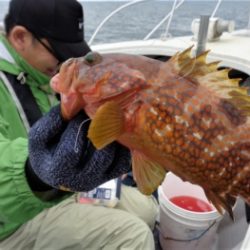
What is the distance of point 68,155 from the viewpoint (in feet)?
4.38

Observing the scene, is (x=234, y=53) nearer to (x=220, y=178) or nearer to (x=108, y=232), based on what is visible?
(x=108, y=232)

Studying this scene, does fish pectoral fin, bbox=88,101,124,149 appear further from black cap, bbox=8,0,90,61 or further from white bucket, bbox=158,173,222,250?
A: white bucket, bbox=158,173,222,250

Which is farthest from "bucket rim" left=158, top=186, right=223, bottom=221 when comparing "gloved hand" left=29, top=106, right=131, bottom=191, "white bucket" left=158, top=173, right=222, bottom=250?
"gloved hand" left=29, top=106, right=131, bottom=191

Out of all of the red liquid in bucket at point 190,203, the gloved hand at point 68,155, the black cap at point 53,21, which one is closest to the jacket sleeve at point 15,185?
the gloved hand at point 68,155

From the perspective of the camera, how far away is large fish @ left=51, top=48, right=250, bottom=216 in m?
1.19

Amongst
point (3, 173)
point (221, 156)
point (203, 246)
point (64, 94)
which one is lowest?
point (203, 246)

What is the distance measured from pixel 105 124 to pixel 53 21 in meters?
1.39

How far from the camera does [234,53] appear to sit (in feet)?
12.5

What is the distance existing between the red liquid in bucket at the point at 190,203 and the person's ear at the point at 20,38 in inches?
62.8

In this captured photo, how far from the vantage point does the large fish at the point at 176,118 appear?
47.0 inches

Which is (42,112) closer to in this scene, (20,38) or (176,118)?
(20,38)

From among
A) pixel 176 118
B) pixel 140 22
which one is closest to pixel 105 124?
pixel 176 118

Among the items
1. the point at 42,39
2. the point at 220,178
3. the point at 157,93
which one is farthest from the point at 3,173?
the point at 42,39

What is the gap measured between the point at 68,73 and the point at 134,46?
9.74 feet
